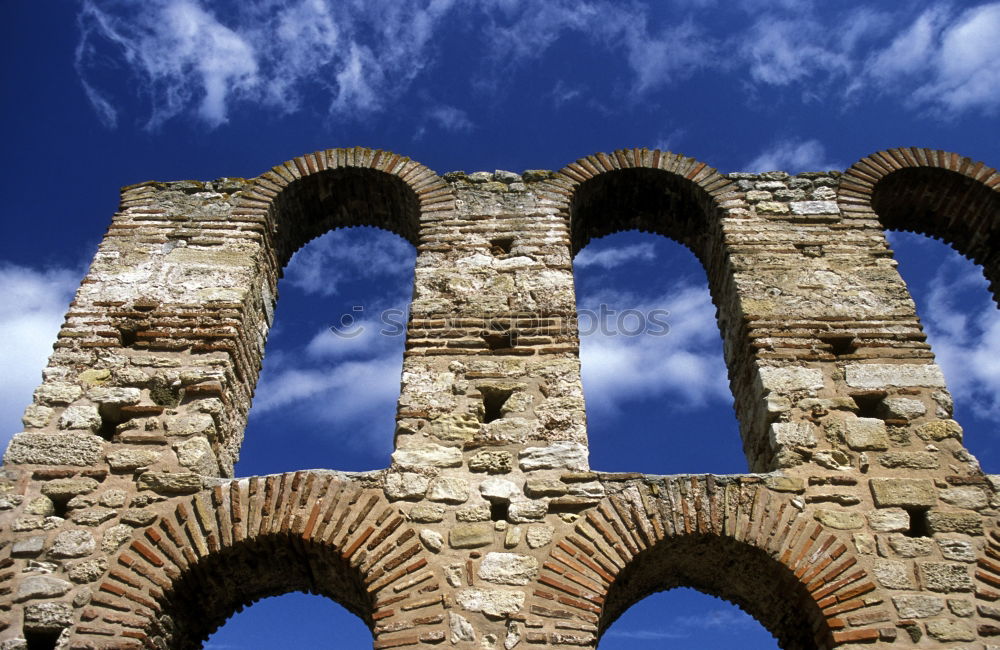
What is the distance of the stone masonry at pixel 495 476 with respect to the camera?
4.59 meters

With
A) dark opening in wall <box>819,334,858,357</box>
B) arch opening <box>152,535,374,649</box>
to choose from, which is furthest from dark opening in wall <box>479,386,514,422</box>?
dark opening in wall <box>819,334,858,357</box>

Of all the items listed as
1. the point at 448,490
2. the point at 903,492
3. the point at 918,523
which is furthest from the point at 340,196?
→ the point at 918,523

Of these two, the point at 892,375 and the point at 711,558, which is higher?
the point at 892,375

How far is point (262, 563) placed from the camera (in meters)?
5.06

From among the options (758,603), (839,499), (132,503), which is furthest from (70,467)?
(839,499)

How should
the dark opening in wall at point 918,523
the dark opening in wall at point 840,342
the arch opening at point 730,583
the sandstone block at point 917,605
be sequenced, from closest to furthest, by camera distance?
the sandstone block at point 917,605
the arch opening at point 730,583
the dark opening in wall at point 918,523
the dark opening in wall at point 840,342

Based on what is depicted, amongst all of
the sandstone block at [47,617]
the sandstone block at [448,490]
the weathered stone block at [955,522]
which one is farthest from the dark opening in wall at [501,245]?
the sandstone block at [47,617]

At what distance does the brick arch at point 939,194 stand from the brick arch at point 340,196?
12.3 ft

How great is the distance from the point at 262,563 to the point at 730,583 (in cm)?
298

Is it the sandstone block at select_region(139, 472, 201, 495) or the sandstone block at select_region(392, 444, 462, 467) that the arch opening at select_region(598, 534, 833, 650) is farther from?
the sandstone block at select_region(139, 472, 201, 495)

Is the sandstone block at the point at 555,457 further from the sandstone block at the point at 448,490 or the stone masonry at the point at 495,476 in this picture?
the sandstone block at the point at 448,490

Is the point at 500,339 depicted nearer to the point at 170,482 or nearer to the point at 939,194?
the point at 170,482

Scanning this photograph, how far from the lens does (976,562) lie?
15.4ft

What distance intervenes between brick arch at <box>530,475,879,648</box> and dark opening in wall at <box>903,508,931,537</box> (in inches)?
18.6
